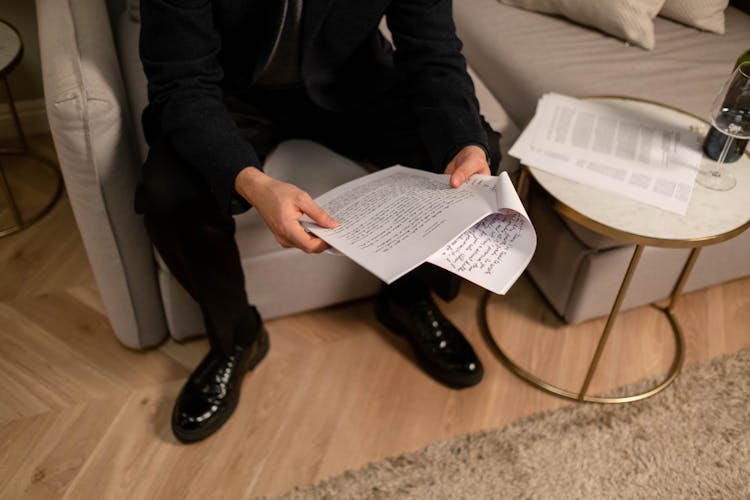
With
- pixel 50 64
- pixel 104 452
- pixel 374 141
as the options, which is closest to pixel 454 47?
pixel 374 141

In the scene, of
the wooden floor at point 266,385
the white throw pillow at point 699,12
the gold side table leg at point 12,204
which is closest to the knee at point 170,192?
the wooden floor at point 266,385

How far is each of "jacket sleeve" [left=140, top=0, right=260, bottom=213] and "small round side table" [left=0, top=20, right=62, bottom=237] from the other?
51 cm

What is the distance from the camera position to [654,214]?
118 cm

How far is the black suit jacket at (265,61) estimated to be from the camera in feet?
3.58

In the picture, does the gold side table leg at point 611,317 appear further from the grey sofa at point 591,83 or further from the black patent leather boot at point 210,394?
the black patent leather boot at point 210,394

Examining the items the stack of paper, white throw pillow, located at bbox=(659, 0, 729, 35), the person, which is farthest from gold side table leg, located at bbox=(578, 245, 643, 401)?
white throw pillow, located at bbox=(659, 0, 729, 35)

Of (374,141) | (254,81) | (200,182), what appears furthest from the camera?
(374,141)

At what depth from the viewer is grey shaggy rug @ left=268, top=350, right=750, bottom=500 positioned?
1.26m

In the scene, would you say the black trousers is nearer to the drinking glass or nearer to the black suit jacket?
the black suit jacket

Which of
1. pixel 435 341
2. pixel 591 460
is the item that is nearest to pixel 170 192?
pixel 435 341

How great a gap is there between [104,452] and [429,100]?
871 mm

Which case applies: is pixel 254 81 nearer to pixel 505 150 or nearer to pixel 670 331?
pixel 505 150

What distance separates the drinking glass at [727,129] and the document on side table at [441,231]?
0.48 m

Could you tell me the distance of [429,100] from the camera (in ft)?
4.11
